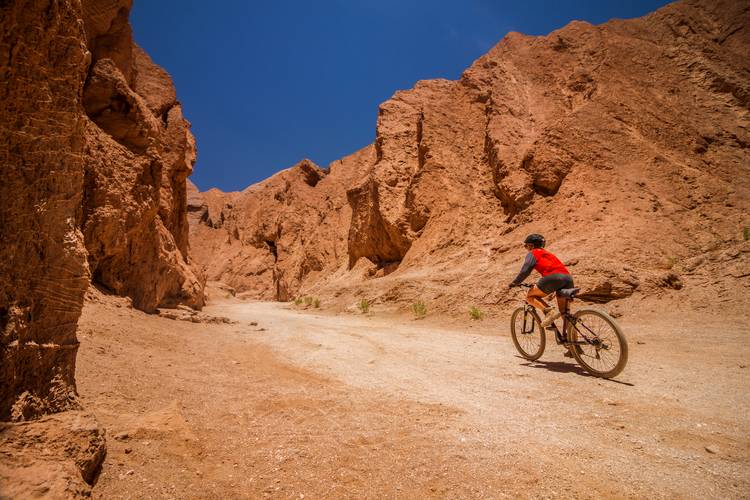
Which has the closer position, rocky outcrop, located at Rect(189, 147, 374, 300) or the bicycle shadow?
the bicycle shadow

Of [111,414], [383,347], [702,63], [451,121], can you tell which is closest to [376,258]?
[451,121]

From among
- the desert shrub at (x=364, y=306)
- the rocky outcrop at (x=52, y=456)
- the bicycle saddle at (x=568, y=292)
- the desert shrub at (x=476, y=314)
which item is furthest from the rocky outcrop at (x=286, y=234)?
the rocky outcrop at (x=52, y=456)

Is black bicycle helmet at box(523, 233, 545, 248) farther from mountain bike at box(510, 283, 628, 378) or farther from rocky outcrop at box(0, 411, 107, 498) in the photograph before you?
rocky outcrop at box(0, 411, 107, 498)

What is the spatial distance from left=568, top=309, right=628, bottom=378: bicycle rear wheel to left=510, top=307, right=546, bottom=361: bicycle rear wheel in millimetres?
515

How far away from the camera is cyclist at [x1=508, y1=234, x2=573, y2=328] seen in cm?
497

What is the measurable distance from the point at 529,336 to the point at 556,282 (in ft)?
3.36

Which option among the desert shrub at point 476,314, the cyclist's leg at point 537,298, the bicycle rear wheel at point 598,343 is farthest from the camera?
the desert shrub at point 476,314

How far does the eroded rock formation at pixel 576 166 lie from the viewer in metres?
10.2

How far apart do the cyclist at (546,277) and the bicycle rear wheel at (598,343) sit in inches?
11.8

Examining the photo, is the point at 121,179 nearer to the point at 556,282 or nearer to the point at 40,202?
the point at 40,202

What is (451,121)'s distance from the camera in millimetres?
19750

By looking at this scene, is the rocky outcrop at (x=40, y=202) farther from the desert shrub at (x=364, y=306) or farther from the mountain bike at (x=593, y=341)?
the desert shrub at (x=364, y=306)

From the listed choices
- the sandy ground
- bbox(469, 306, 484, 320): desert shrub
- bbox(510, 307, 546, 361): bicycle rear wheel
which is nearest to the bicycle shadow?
the sandy ground

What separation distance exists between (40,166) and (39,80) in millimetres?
469
